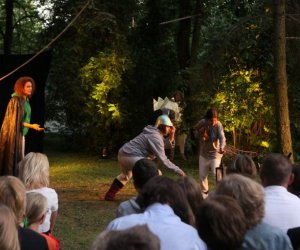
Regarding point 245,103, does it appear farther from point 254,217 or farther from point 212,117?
point 254,217

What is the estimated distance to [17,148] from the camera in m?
11.4

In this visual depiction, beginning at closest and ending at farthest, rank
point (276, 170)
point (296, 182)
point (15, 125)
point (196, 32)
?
point (276, 170)
point (296, 182)
point (15, 125)
point (196, 32)

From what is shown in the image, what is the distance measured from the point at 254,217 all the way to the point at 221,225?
0.55 metres

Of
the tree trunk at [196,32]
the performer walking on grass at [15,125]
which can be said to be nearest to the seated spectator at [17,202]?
the performer walking on grass at [15,125]

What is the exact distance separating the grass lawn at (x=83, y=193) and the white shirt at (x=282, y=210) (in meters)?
3.56

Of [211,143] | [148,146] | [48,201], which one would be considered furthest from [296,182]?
[211,143]

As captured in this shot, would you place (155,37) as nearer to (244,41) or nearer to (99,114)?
(99,114)

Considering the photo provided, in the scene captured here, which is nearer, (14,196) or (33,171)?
(14,196)

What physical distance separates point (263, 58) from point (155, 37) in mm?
8561

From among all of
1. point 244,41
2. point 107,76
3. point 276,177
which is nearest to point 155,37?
point 107,76

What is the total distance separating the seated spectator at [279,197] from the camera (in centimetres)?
436

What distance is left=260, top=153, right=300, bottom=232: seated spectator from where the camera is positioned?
4359 millimetres

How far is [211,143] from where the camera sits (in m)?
10.7

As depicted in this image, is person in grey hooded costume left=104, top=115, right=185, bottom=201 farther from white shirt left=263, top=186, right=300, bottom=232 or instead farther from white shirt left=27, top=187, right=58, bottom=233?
white shirt left=263, top=186, right=300, bottom=232
